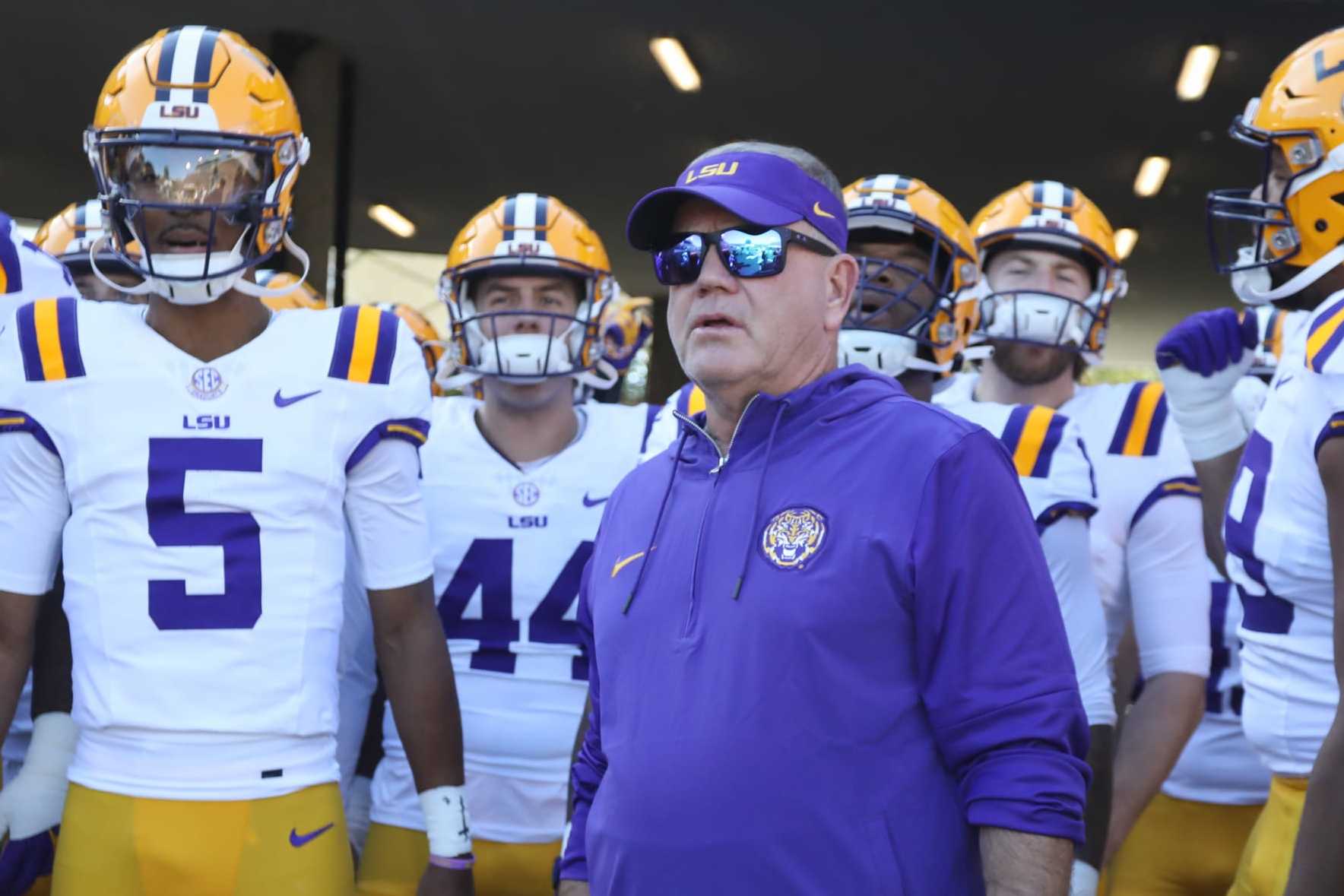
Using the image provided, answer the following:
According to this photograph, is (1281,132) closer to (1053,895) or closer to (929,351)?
(929,351)

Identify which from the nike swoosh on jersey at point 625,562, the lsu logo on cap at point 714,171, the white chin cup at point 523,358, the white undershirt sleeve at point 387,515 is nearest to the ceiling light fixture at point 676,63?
the white chin cup at point 523,358

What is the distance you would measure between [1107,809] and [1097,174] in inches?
435

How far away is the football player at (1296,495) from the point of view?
2609 mm

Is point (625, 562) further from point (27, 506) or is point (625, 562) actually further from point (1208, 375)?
point (1208, 375)

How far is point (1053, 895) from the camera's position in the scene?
2047mm

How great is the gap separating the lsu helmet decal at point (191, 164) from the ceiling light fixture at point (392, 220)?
12670mm

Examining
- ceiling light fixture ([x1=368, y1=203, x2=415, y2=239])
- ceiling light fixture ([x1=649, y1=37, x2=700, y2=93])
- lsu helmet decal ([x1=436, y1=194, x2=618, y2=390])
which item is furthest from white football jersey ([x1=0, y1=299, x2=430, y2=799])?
ceiling light fixture ([x1=368, y1=203, x2=415, y2=239])

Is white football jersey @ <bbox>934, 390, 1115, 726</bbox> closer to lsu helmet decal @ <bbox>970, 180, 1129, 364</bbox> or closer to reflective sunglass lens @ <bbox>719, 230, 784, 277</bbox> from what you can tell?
lsu helmet decal @ <bbox>970, 180, 1129, 364</bbox>

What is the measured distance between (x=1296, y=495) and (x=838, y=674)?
3.89 ft

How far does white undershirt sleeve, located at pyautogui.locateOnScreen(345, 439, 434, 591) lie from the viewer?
3129mm

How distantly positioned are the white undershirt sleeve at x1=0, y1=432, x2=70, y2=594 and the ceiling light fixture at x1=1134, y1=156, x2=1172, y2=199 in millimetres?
11614

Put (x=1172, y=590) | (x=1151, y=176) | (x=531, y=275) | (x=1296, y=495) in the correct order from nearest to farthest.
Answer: (x=1296, y=495), (x=1172, y=590), (x=531, y=275), (x=1151, y=176)

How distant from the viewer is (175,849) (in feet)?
9.35

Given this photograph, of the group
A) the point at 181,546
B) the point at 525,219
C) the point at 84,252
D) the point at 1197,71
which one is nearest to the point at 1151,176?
the point at 1197,71
